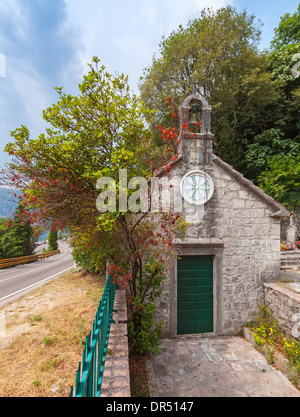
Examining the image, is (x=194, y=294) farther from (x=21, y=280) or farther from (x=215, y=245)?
(x=21, y=280)

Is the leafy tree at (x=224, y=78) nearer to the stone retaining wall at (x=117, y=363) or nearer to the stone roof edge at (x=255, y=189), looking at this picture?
the stone roof edge at (x=255, y=189)

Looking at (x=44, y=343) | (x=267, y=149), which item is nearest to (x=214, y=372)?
(x=44, y=343)

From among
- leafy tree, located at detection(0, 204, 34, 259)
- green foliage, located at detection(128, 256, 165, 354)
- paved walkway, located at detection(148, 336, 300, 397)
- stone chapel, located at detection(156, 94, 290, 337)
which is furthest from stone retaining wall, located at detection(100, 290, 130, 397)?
leafy tree, located at detection(0, 204, 34, 259)

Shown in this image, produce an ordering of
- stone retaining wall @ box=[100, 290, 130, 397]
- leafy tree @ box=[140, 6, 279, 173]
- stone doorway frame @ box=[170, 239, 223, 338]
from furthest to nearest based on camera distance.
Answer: leafy tree @ box=[140, 6, 279, 173]
stone doorway frame @ box=[170, 239, 223, 338]
stone retaining wall @ box=[100, 290, 130, 397]

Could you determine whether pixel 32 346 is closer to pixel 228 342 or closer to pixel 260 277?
pixel 228 342

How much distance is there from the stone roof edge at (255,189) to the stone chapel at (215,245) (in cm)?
3

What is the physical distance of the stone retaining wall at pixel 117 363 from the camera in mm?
2443

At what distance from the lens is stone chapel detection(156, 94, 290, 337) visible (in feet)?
18.7

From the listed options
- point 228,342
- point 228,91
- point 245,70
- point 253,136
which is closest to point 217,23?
point 245,70

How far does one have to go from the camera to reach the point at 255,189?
5887 mm

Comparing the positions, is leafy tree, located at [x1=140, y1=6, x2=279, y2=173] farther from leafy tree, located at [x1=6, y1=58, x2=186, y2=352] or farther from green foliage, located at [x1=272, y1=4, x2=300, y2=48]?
leafy tree, located at [x1=6, y1=58, x2=186, y2=352]

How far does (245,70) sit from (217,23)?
10.7 feet

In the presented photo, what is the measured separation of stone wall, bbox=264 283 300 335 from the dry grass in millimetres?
4592

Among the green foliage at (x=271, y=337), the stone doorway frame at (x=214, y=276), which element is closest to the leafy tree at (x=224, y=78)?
the stone doorway frame at (x=214, y=276)
